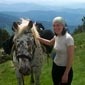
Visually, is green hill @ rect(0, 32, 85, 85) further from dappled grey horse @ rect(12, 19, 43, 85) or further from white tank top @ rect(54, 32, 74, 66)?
white tank top @ rect(54, 32, 74, 66)

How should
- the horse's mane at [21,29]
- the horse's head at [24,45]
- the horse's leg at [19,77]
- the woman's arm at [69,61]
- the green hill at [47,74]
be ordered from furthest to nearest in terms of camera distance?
the green hill at [47,74]
the horse's leg at [19,77]
the horse's mane at [21,29]
the horse's head at [24,45]
the woman's arm at [69,61]

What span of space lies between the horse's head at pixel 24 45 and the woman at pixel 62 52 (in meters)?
0.64

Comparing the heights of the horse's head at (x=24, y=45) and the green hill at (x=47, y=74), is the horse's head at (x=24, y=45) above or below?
above

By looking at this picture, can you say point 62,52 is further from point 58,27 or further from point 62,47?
point 58,27

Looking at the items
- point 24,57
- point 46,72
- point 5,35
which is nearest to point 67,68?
point 24,57

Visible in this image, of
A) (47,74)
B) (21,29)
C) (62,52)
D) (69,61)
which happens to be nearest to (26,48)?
(21,29)

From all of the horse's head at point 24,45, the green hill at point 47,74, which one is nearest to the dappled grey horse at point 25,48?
the horse's head at point 24,45

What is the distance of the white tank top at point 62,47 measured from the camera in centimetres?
628

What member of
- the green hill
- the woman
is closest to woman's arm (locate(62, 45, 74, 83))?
the woman

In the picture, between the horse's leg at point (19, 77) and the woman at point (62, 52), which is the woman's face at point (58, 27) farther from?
the horse's leg at point (19, 77)

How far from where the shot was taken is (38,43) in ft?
25.8

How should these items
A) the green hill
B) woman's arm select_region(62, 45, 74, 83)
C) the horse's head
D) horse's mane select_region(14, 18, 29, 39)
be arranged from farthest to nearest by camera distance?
1. the green hill
2. horse's mane select_region(14, 18, 29, 39)
3. the horse's head
4. woman's arm select_region(62, 45, 74, 83)

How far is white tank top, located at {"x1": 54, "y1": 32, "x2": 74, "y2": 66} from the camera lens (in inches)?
247

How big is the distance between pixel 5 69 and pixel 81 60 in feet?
11.2
